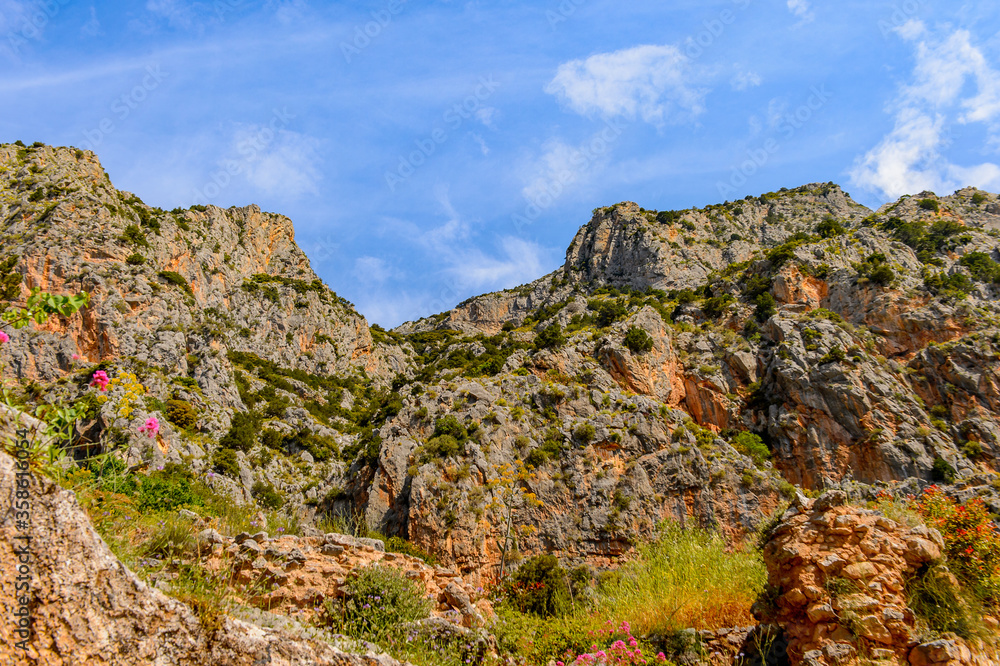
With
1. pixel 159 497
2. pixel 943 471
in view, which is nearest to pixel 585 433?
pixel 943 471

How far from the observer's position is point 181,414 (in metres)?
35.7

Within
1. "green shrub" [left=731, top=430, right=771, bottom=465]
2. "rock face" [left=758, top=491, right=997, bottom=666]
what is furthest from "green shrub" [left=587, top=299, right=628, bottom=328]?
"rock face" [left=758, top=491, right=997, bottom=666]

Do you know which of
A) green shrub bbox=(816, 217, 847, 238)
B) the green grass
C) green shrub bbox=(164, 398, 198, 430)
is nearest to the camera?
the green grass

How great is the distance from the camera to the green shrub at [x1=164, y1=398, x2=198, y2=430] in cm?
3506

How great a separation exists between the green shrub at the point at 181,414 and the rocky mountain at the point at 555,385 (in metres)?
0.19

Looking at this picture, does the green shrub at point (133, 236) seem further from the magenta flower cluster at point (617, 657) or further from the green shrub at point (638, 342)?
the magenta flower cluster at point (617, 657)

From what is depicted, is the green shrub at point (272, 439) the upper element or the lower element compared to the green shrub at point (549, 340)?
lower

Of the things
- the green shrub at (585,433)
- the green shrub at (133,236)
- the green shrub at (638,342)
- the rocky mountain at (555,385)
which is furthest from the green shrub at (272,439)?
the green shrub at (638,342)

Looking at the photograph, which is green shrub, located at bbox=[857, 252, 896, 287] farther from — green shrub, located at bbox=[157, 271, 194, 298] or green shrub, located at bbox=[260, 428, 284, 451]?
green shrub, located at bbox=[157, 271, 194, 298]

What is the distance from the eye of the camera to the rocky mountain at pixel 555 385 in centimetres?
2892

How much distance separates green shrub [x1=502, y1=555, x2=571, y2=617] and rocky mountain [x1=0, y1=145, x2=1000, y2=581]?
6.79 m

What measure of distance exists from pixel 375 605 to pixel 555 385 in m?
28.8

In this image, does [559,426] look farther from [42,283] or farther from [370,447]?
[42,283]

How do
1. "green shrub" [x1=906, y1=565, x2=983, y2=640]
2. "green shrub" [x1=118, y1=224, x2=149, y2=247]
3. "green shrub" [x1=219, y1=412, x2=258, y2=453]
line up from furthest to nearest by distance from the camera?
"green shrub" [x1=118, y1=224, x2=149, y2=247] → "green shrub" [x1=219, y1=412, x2=258, y2=453] → "green shrub" [x1=906, y1=565, x2=983, y2=640]
